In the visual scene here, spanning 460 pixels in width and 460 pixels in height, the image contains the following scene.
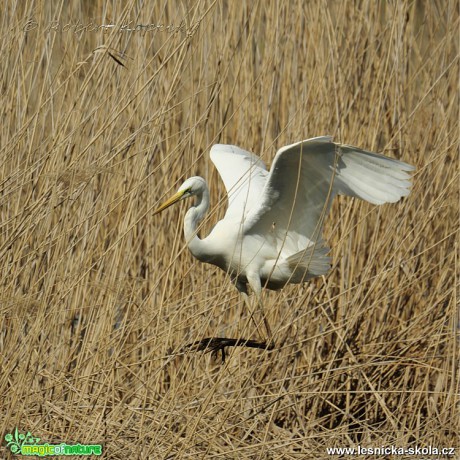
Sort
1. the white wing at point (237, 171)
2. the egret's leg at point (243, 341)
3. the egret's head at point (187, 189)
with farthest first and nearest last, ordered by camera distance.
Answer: the white wing at point (237, 171) < the egret's head at point (187, 189) < the egret's leg at point (243, 341)

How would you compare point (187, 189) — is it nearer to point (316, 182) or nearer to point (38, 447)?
point (316, 182)

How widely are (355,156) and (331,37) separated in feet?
1.84

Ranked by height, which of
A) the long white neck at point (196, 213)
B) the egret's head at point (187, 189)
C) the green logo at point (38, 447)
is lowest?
the green logo at point (38, 447)

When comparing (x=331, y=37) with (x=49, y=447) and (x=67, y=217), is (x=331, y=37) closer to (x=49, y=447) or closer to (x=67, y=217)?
(x=67, y=217)

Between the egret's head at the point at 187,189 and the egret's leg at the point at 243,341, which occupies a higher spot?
the egret's head at the point at 187,189

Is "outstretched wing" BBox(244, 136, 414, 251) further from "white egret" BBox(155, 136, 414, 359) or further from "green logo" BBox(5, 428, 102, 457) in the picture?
"green logo" BBox(5, 428, 102, 457)

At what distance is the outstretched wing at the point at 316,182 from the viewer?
7.63ft

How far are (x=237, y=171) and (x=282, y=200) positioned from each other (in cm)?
20

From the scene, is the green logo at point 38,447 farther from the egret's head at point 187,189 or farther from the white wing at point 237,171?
the white wing at point 237,171

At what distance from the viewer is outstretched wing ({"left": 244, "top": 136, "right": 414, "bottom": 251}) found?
2326 millimetres

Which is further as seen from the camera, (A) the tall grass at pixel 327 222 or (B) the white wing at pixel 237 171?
(B) the white wing at pixel 237 171

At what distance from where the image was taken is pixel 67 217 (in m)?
2.18

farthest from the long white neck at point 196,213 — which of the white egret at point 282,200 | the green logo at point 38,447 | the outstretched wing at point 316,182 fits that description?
the green logo at point 38,447

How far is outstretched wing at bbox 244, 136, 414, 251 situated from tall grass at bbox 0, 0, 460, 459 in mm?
131
